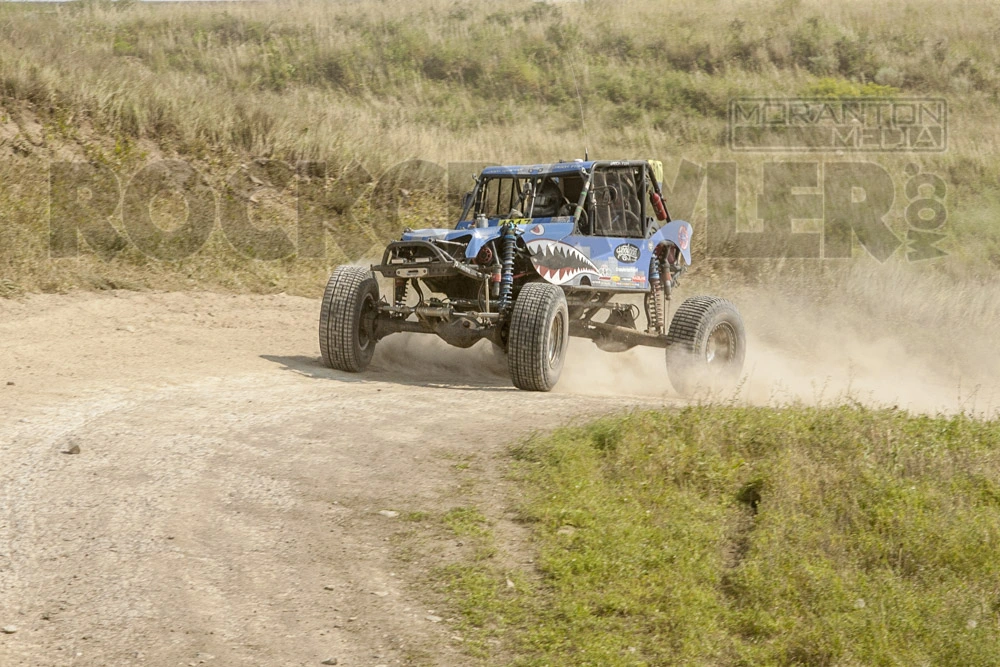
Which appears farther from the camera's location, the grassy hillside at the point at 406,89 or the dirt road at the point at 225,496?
the grassy hillside at the point at 406,89

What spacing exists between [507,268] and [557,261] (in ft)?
2.13

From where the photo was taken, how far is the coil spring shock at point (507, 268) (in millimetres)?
9594

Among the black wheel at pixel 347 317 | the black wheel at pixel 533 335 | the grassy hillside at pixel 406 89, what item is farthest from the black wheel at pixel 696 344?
the grassy hillside at pixel 406 89

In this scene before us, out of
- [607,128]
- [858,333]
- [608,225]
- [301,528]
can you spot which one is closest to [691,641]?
[301,528]

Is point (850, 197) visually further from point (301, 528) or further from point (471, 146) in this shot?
point (301, 528)

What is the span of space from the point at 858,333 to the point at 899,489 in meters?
9.45

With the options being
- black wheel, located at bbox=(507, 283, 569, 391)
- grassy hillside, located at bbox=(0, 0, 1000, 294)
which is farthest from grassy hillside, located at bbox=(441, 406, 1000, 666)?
grassy hillside, located at bbox=(0, 0, 1000, 294)

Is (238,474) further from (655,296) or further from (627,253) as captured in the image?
(655,296)

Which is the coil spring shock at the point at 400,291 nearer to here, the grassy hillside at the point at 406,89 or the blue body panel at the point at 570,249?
the blue body panel at the point at 570,249

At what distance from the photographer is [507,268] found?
31.5 ft

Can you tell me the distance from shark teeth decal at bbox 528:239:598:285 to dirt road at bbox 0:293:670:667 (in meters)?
1.15

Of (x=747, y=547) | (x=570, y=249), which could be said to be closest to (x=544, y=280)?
(x=570, y=249)

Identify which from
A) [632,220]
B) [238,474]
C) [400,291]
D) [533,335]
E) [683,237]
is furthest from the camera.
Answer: [683,237]

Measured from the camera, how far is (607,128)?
89.6 feet
